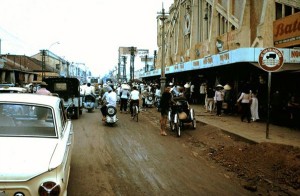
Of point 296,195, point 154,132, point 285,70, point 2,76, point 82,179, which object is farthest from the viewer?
point 2,76

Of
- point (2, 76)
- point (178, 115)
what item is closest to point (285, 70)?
point (178, 115)

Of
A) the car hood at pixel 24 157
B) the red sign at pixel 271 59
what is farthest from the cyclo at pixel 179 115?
the car hood at pixel 24 157

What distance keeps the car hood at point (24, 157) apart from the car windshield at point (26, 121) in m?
0.27

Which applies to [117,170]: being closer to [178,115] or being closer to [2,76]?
[178,115]

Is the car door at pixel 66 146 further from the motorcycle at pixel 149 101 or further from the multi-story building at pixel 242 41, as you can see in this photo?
the motorcycle at pixel 149 101

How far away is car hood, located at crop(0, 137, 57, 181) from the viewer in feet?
12.2

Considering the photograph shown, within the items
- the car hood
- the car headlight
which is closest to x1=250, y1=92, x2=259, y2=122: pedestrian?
the car hood

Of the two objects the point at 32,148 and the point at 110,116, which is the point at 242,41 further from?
the point at 32,148

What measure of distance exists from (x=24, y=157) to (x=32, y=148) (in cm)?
35

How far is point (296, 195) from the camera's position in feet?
20.7

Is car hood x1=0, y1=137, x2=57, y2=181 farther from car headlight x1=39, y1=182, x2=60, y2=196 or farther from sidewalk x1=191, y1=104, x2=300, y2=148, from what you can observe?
sidewalk x1=191, y1=104, x2=300, y2=148

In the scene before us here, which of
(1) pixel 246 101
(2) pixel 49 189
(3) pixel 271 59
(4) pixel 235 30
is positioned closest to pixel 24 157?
(2) pixel 49 189

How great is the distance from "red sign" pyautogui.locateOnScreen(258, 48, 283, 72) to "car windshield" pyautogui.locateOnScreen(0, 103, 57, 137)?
23.8 feet

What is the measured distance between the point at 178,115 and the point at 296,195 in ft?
22.4
